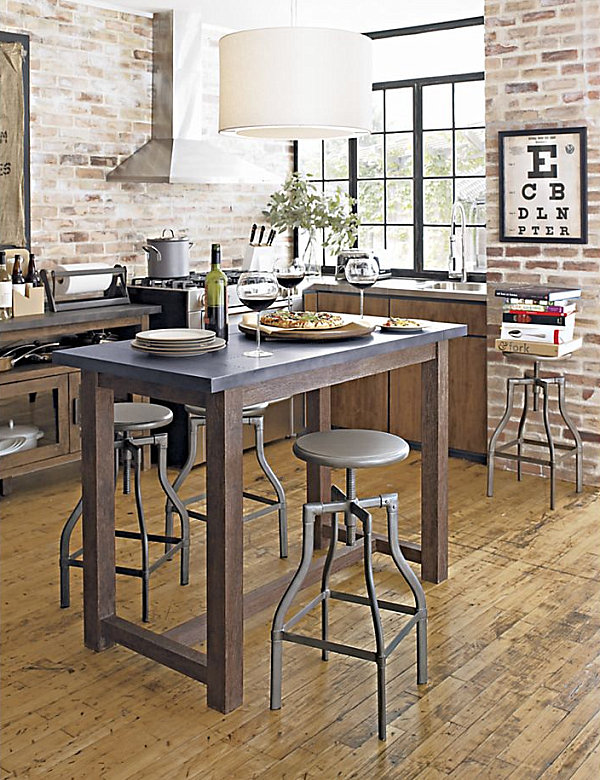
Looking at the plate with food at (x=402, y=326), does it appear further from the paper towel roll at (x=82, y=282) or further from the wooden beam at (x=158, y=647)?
the paper towel roll at (x=82, y=282)

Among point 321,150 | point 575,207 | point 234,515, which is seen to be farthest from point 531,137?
point 234,515

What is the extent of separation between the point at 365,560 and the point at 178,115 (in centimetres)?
375

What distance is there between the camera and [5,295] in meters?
4.50

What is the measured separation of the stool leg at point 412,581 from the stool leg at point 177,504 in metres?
0.90

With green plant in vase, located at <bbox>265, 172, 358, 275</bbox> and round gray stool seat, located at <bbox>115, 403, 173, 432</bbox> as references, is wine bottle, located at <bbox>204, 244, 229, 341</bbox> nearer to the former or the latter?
round gray stool seat, located at <bbox>115, 403, 173, 432</bbox>

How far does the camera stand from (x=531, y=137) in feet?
15.9

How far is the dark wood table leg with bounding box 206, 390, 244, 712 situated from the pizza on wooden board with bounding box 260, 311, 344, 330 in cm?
65

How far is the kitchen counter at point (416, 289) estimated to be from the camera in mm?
5234

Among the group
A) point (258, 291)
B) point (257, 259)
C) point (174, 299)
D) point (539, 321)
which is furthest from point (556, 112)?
point (258, 291)

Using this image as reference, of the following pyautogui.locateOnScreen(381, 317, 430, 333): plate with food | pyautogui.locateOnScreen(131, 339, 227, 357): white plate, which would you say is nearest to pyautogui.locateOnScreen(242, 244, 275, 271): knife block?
pyautogui.locateOnScreen(381, 317, 430, 333): plate with food

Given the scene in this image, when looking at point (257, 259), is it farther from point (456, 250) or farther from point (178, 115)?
point (456, 250)

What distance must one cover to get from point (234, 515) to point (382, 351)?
834mm

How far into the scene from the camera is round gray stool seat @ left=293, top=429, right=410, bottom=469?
2.87 m

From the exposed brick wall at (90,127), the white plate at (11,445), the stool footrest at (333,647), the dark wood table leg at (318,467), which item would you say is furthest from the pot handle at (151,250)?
the stool footrest at (333,647)
